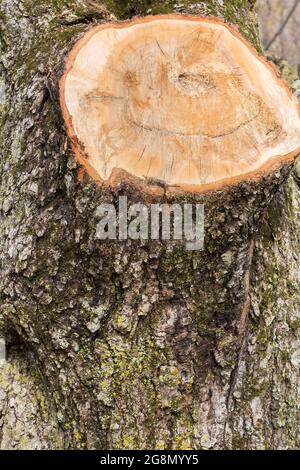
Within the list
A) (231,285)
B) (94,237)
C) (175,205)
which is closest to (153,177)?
(175,205)

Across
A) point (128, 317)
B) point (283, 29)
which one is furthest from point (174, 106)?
point (283, 29)

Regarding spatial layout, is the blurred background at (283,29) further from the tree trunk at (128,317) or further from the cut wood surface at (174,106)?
the tree trunk at (128,317)

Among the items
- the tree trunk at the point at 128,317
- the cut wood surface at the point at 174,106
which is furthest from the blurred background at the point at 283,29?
the tree trunk at the point at 128,317

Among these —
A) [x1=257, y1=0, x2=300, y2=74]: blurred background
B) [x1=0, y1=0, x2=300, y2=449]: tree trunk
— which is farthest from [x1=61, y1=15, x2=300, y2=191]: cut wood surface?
[x1=257, y1=0, x2=300, y2=74]: blurred background

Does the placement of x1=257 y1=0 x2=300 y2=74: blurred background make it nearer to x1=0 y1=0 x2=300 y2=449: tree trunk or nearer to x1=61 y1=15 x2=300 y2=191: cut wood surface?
x1=61 y1=15 x2=300 y2=191: cut wood surface

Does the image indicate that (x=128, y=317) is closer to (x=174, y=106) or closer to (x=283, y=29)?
(x=174, y=106)

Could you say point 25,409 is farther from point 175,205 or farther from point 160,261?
point 175,205

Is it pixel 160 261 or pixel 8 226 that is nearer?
pixel 160 261

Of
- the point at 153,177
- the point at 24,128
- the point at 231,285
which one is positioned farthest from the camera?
the point at 24,128
